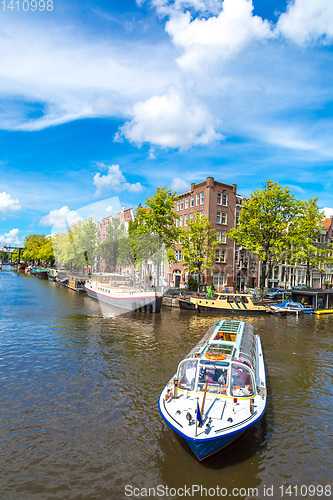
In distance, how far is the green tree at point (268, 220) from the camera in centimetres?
4416

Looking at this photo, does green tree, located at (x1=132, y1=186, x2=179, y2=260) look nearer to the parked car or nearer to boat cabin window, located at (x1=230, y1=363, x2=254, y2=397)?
the parked car

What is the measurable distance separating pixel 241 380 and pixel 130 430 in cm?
464

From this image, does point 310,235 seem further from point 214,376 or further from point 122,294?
point 214,376

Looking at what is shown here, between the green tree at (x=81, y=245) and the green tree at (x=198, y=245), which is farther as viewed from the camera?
the green tree at (x=81, y=245)

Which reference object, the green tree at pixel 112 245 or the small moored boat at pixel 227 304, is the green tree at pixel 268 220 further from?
the green tree at pixel 112 245

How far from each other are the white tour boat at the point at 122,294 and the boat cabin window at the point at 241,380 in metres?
25.1

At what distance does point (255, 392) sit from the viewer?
11.0m

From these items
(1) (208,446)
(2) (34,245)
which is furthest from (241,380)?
(2) (34,245)

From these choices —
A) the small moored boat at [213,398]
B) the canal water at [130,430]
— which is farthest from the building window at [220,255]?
the small moored boat at [213,398]

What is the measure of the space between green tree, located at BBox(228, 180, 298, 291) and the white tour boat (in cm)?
1736

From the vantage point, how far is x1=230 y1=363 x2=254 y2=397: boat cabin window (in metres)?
11.0

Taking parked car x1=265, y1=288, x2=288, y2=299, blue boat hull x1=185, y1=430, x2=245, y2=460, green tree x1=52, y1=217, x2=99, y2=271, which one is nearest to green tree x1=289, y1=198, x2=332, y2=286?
parked car x1=265, y1=288, x2=288, y2=299

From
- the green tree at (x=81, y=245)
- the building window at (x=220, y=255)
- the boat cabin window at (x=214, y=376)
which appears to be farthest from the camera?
the green tree at (x=81, y=245)

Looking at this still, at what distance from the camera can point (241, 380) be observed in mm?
11227
